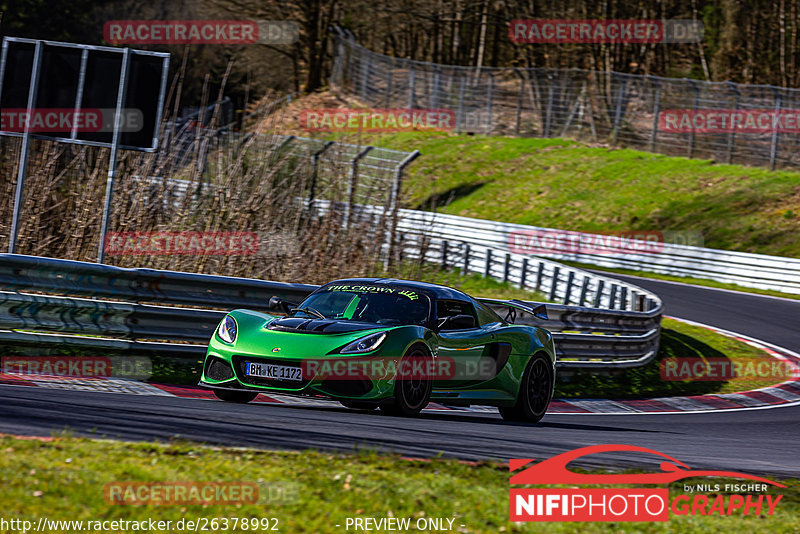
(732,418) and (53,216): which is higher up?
(53,216)

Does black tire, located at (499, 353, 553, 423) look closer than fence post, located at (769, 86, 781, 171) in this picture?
Yes

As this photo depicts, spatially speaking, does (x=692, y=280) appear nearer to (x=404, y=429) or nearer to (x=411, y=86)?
(x=411, y=86)

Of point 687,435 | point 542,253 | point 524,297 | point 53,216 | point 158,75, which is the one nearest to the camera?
point 687,435

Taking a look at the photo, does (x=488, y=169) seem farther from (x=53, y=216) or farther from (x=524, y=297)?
(x=53, y=216)

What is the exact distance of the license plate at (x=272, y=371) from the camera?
8.02 meters

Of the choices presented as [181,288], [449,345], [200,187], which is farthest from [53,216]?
[449,345]

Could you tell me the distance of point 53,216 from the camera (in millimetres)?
12930

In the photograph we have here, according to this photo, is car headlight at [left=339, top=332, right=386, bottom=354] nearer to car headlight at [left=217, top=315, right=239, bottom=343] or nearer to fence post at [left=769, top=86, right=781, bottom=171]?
car headlight at [left=217, top=315, right=239, bottom=343]

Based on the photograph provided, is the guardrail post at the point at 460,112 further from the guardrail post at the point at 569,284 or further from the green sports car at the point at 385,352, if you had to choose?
the green sports car at the point at 385,352

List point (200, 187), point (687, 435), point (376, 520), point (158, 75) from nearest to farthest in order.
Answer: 1. point (376, 520)
2. point (687, 435)
3. point (158, 75)
4. point (200, 187)

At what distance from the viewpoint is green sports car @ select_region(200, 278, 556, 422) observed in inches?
316

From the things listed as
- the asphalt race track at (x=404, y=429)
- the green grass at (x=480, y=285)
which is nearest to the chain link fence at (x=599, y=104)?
the green grass at (x=480, y=285)

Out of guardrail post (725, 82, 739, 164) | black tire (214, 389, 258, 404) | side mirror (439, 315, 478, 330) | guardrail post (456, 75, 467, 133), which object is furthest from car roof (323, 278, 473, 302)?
guardrail post (456, 75, 467, 133)

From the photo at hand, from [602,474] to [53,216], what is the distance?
914cm
